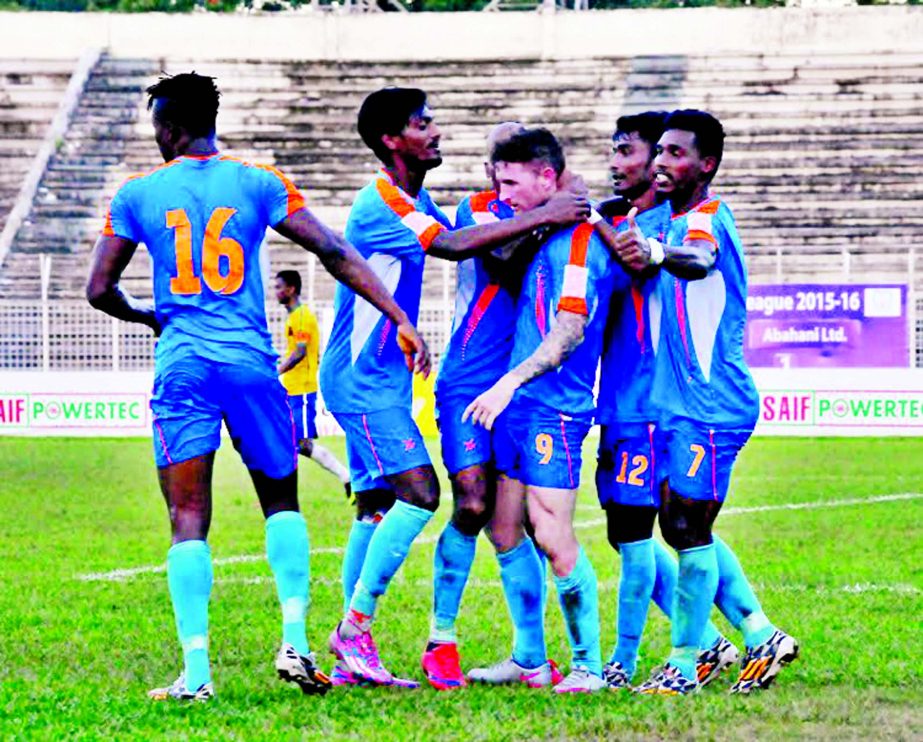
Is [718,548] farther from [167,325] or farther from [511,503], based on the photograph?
[167,325]

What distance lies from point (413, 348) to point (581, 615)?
122 cm

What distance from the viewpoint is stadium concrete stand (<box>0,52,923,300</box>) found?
116 feet

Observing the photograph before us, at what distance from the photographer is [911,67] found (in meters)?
38.7

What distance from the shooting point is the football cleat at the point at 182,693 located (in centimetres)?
705

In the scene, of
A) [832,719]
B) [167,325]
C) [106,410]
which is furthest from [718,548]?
[106,410]

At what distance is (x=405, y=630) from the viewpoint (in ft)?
30.2

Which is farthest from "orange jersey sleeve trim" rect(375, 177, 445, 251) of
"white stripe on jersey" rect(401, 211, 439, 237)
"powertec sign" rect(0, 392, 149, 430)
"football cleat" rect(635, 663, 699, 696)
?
"powertec sign" rect(0, 392, 149, 430)

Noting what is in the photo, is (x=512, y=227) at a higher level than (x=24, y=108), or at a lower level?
lower

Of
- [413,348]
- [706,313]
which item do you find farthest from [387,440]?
[706,313]

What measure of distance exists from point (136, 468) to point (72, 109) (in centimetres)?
2011

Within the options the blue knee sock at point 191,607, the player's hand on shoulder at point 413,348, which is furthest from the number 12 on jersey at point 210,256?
the blue knee sock at point 191,607

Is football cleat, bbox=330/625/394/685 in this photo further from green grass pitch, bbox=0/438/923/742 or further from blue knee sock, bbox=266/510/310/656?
blue knee sock, bbox=266/510/310/656

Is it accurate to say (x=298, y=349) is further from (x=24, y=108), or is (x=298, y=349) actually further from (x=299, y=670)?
(x=24, y=108)

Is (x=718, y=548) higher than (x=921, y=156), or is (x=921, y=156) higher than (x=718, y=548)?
(x=921, y=156)
